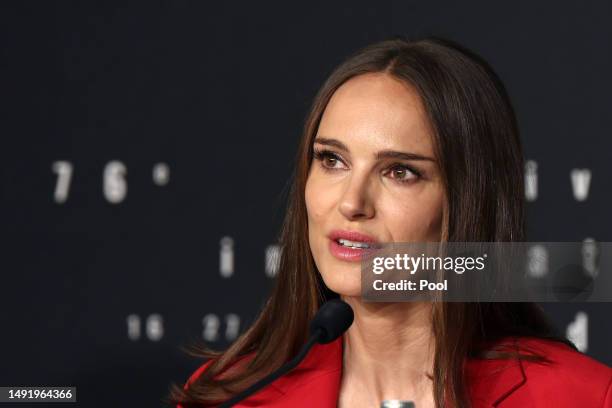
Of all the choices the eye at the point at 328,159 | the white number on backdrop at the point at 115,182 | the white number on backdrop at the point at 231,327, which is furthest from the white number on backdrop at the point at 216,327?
the eye at the point at 328,159

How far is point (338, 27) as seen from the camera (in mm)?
2354

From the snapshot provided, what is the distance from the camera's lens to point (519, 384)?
1.47 m

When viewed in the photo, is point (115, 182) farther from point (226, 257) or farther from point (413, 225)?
point (413, 225)

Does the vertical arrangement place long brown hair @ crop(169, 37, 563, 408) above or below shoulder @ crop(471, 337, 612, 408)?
above

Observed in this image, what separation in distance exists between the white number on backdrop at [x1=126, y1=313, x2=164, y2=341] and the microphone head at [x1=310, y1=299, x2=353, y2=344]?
1.14 meters

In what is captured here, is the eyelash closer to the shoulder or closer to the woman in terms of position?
the woman

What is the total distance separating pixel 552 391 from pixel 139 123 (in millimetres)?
1259

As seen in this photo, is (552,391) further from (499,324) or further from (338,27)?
(338,27)

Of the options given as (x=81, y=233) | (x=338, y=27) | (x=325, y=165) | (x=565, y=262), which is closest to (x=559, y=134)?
(x=565, y=262)

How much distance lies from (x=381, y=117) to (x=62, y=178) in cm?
112

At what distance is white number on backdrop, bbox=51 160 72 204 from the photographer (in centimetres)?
231

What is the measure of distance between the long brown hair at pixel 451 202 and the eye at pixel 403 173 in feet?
0.14

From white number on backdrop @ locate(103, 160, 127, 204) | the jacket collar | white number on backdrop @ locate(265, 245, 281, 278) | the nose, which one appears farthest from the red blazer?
white number on backdrop @ locate(103, 160, 127, 204)

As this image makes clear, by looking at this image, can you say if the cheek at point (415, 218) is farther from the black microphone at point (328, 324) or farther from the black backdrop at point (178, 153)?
the black backdrop at point (178, 153)
